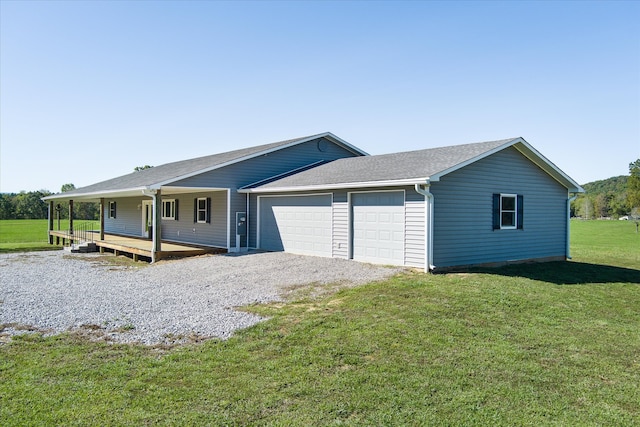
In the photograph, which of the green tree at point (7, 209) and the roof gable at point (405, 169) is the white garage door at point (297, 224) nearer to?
the roof gable at point (405, 169)

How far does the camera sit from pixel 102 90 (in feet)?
52.3

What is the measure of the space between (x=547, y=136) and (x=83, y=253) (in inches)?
824

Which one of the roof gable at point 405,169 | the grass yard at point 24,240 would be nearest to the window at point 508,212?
the roof gable at point 405,169

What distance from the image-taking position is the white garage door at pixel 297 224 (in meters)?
13.9

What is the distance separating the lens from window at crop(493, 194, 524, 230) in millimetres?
12891

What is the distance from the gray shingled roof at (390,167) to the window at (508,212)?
1.74m

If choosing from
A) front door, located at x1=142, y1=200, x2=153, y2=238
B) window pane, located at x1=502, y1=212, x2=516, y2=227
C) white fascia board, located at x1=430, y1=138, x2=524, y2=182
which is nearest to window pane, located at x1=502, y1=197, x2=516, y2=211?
window pane, located at x1=502, y1=212, x2=516, y2=227

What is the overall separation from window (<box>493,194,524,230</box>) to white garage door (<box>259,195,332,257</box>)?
5.09m

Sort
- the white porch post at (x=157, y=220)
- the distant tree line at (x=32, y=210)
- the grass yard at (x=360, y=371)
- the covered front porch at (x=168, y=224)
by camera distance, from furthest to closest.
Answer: the distant tree line at (x=32, y=210) → the covered front porch at (x=168, y=224) → the white porch post at (x=157, y=220) → the grass yard at (x=360, y=371)

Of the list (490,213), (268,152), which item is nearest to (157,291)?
(268,152)

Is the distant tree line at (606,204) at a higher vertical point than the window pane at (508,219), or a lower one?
higher

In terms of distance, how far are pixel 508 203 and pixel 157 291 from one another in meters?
10.5

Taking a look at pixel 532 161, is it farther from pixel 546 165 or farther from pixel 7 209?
pixel 7 209

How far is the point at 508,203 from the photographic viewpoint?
523 inches
